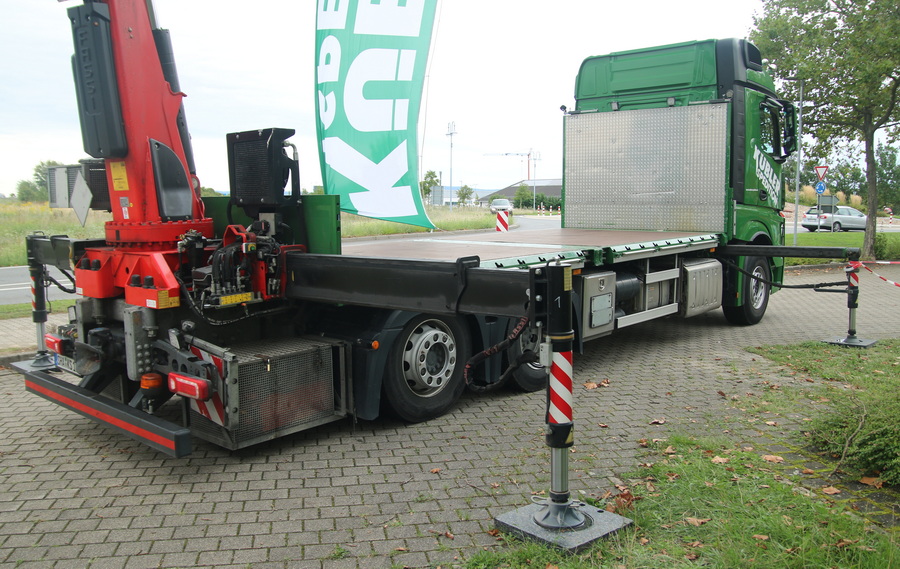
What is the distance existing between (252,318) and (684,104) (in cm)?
696

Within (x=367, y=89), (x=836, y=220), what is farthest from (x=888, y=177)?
(x=367, y=89)

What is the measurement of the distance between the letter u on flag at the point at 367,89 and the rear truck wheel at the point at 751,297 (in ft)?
17.4

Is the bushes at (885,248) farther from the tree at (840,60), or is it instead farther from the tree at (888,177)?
the tree at (888,177)

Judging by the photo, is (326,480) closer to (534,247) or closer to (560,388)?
(560,388)

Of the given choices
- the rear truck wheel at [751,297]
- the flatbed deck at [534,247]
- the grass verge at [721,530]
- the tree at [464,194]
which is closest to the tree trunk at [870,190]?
the rear truck wheel at [751,297]

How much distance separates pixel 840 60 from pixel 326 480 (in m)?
19.0

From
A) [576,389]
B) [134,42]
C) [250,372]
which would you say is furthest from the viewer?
[576,389]

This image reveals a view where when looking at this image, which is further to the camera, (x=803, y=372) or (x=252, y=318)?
(x=803, y=372)

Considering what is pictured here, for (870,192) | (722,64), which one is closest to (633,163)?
(722,64)

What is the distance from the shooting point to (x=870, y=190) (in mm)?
20719

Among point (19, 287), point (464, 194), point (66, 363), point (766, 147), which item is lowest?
point (19, 287)

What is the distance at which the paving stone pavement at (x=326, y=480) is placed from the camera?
12.4 ft

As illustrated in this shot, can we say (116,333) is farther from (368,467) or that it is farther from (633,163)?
(633,163)

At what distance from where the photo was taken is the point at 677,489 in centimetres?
435
